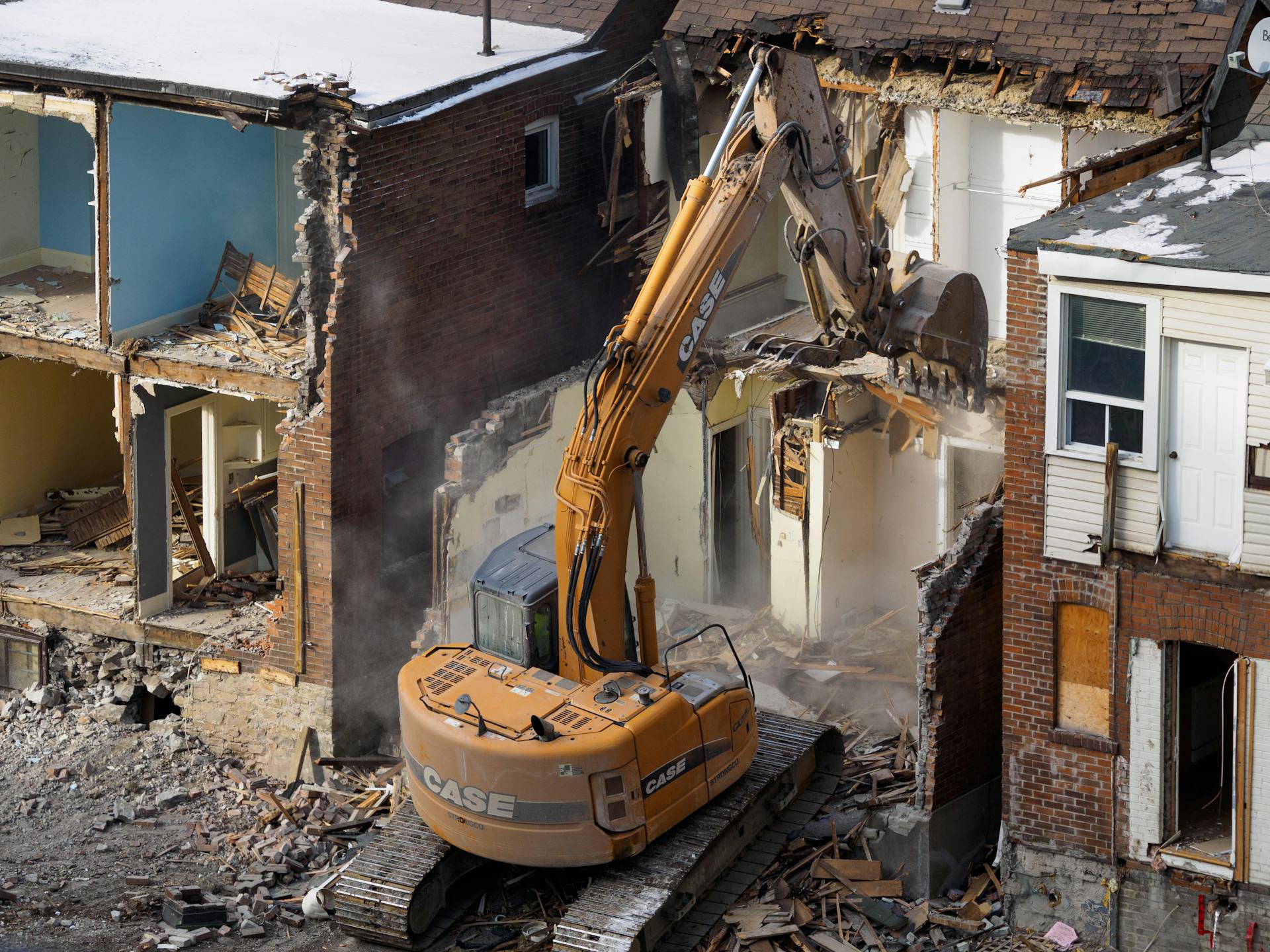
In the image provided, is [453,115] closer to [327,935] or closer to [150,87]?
[150,87]

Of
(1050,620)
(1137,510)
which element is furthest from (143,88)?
(1137,510)

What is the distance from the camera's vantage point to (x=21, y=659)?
26.8 m

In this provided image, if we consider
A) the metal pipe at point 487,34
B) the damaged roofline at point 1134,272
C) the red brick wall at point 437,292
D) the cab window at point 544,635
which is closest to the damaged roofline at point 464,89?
the red brick wall at point 437,292

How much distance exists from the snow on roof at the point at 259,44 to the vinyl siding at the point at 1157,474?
8567 millimetres

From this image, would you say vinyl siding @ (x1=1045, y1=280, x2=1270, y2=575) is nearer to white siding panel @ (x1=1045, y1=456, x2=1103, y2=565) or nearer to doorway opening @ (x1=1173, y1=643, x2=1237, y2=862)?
white siding panel @ (x1=1045, y1=456, x2=1103, y2=565)

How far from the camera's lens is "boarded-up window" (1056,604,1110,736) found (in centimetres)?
2033

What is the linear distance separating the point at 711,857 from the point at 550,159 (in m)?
9.44

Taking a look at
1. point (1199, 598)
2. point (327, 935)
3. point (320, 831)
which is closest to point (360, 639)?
point (320, 831)

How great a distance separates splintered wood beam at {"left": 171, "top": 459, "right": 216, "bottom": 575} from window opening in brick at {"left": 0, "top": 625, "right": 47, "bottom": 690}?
213 centimetres

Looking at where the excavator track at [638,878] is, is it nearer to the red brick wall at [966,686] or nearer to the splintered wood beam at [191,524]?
the red brick wall at [966,686]

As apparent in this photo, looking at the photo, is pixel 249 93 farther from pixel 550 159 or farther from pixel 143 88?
pixel 550 159

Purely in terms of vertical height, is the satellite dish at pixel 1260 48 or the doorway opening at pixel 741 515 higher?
the satellite dish at pixel 1260 48

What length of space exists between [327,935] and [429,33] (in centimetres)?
1144

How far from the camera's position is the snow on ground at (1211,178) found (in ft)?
67.3
